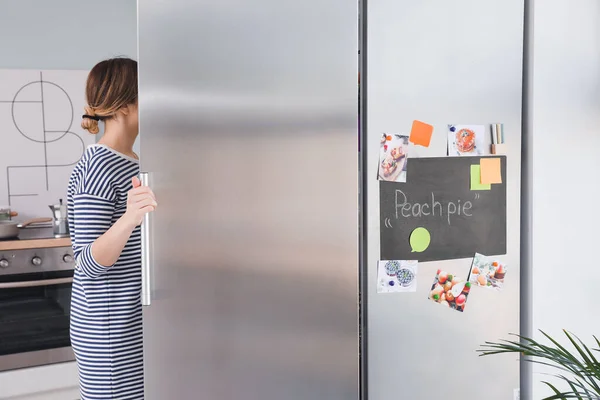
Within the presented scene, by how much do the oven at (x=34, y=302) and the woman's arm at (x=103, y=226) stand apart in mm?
1367

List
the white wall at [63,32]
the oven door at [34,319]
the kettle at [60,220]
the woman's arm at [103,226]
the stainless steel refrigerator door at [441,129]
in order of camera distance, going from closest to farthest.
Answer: the woman's arm at [103,226] → the stainless steel refrigerator door at [441,129] → the oven door at [34,319] → the kettle at [60,220] → the white wall at [63,32]

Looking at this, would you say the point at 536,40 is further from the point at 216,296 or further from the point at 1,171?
the point at 1,171

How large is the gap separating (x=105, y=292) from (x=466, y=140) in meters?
1.10

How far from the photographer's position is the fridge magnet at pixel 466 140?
186cm

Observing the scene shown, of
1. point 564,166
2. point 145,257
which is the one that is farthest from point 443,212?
point 145,257

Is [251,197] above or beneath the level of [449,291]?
above

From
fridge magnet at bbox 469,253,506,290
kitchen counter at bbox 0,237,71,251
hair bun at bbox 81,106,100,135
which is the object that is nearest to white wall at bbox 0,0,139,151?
kitchen counter at bbox 0,237,71,251

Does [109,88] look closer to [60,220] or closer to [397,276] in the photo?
[397,276]

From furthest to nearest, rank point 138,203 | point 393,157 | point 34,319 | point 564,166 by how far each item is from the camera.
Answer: point 34,319, point 564,166, point 393,157, point 138,203

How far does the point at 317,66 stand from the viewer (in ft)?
5.52

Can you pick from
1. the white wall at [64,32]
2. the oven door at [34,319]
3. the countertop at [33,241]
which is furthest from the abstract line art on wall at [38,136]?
the oven door at [34,319]

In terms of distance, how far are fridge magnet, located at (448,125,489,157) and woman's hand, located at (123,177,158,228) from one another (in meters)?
0.89

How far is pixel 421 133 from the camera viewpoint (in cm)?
182

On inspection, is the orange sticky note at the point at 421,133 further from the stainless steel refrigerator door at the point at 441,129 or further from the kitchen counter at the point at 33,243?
the kitchen counter at the point at 33,243
